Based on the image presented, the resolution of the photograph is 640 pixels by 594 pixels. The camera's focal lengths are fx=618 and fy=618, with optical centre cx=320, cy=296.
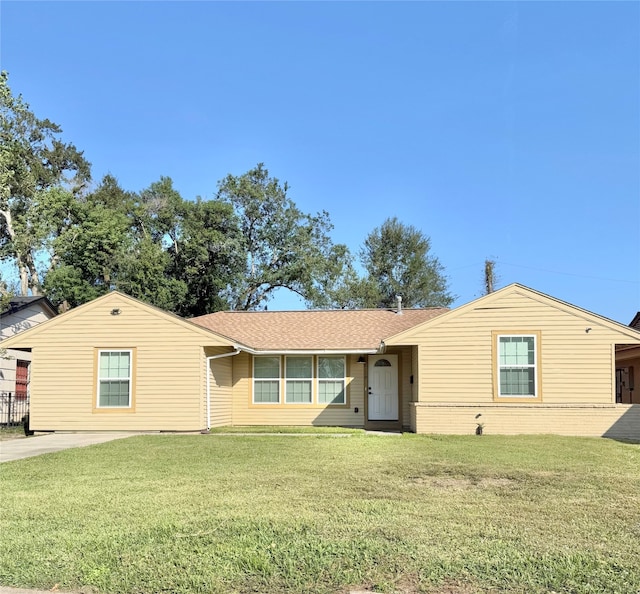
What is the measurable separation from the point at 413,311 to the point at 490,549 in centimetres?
1738

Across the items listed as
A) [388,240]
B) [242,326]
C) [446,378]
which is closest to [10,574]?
[446,378]

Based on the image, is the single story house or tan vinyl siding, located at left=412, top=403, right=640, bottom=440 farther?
the single story house

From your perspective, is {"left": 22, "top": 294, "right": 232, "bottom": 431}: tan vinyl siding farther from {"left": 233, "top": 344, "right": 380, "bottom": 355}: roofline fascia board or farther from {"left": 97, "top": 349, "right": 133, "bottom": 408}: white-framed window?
{"left": 233, "top": 344, "right": 380, "bottom": 355}: roofline fascia board

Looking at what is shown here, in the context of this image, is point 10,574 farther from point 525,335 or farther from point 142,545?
point 525,335

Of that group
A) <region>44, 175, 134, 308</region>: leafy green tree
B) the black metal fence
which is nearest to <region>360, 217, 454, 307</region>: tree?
<region>44, 175, 134, 308</region>: leafy green tree

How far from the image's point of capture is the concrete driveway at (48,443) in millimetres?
11982

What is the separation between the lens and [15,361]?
2159cm

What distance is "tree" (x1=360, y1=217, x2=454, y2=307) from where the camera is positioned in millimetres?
44188

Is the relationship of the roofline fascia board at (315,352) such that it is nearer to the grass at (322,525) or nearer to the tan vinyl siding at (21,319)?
the grass at (322,525)

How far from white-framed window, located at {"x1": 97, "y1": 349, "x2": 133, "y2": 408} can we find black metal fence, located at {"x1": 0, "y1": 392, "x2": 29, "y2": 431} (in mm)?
4711

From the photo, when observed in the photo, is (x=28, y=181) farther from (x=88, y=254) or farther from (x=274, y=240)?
(x=274, y=240)

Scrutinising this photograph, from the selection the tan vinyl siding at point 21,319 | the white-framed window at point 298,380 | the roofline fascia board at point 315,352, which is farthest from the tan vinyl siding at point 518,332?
the tan vinyl siding at point 21,319

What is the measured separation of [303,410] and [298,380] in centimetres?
90

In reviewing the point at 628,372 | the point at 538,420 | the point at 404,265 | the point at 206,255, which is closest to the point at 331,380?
the point at 538,420
